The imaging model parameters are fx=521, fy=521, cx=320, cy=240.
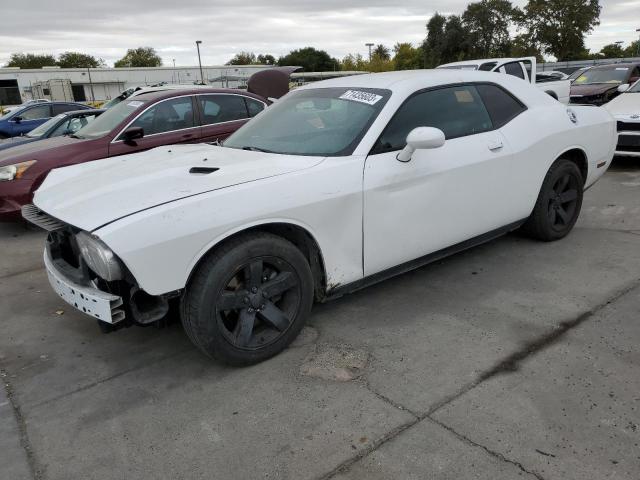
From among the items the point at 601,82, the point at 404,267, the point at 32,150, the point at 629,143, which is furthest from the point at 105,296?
the point at 601,82

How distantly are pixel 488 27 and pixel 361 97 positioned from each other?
201 ft

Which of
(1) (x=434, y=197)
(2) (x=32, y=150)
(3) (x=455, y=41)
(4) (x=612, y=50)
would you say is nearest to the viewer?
(1) (x=434, y=197)

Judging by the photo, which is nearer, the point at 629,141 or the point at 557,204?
the point at 557,204

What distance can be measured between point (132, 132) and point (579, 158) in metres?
4.78

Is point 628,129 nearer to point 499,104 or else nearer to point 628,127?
point 628,127

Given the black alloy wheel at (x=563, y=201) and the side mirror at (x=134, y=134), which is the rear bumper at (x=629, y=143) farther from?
the side mirror at (x=134, y=134)

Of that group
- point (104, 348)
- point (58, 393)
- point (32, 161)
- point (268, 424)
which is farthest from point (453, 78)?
point (32, 161)

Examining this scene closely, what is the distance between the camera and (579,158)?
474 cm

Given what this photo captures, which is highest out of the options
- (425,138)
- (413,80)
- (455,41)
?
(455,41)

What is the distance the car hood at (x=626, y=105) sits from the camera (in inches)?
303

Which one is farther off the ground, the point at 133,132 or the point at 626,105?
the point at 133,132

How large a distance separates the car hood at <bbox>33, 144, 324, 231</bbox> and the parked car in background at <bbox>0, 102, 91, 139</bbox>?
1263cm

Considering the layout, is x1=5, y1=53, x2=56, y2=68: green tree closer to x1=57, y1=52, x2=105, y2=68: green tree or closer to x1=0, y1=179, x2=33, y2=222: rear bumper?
x1=57, y1=52, x2=105, y2=68: green tree

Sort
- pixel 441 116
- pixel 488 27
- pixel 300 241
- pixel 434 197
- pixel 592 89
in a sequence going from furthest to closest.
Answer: pixel 488 27 < pixel 592 89 < pixel 441 116 < pixel 434 197 < pixel 300 241
